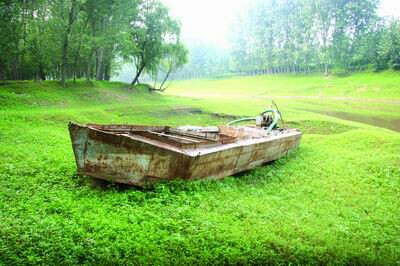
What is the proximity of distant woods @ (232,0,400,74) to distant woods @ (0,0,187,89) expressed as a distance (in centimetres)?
3760

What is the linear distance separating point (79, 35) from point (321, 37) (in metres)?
55.8

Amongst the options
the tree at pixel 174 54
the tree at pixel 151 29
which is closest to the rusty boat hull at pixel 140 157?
the tree at pixel 151 29

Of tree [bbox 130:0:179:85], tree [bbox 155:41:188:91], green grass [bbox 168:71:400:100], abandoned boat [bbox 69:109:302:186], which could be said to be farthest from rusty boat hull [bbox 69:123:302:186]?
green grass [bbox 168:71:400:100]

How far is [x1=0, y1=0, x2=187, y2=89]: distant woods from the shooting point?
24.9 metres

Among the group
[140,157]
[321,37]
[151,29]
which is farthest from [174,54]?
[321,37]

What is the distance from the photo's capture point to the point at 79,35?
26.4 meters

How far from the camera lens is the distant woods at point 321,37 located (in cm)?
6056

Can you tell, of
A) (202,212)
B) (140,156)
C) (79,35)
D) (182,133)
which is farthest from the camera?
(79,35)

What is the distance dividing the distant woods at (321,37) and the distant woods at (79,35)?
37601 mm

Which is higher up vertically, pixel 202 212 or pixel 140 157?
pixel 140 157

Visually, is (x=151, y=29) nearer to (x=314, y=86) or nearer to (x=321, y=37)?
(x=314, y=86)

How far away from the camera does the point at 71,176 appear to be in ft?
28.2

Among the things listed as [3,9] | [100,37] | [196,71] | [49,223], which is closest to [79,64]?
[100,37]

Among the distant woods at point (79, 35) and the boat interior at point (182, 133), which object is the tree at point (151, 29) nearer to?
the distant woods at point (79, 35)
